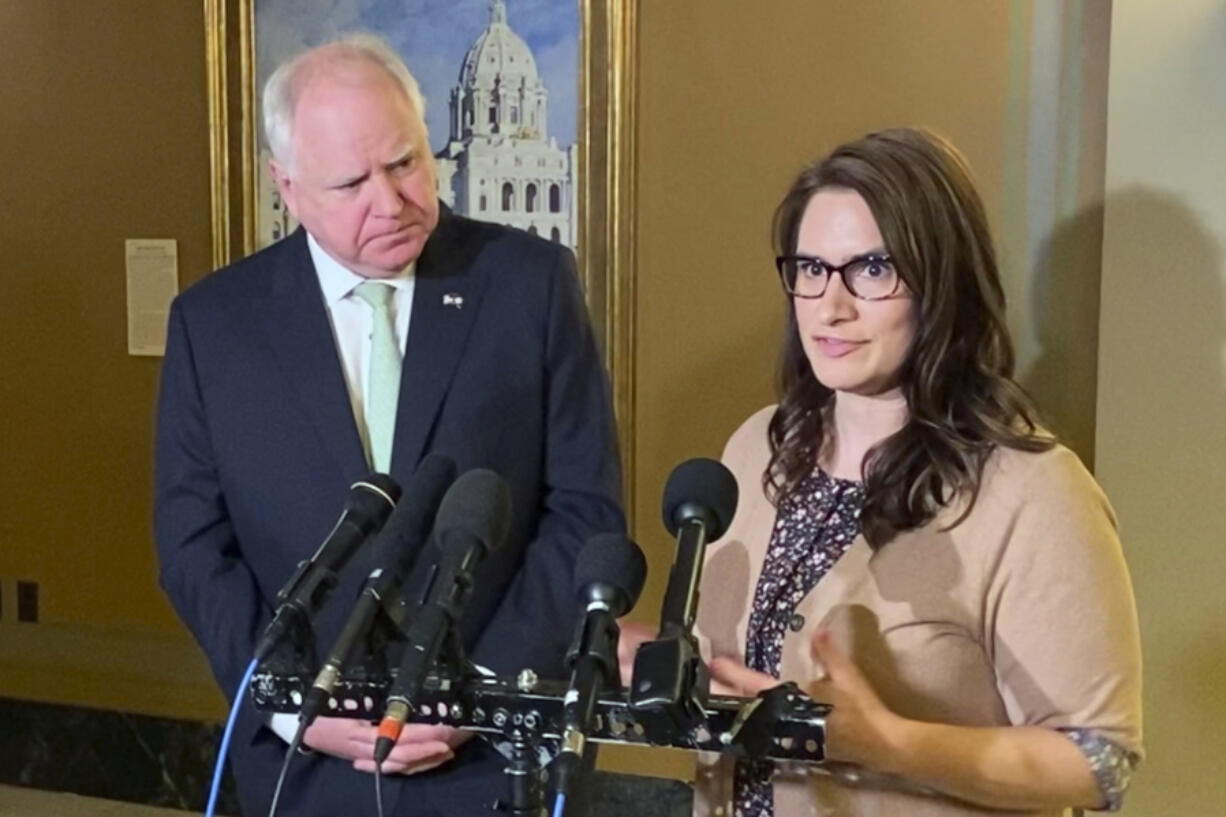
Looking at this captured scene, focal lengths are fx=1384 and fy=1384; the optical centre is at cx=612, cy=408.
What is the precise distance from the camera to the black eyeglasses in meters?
1.39

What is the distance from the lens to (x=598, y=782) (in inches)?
122

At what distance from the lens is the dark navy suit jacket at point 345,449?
1.81 metres

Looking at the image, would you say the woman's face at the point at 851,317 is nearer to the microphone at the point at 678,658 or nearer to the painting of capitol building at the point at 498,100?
the microphone at the point at 678,658

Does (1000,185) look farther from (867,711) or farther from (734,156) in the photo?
(867,711)

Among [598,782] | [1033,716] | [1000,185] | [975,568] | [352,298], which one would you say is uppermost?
[1000,185]

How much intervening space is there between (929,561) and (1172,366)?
1091mm

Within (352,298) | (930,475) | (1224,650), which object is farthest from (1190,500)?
(352,298)

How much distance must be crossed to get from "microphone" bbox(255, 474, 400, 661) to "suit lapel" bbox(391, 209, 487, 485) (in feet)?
2.07

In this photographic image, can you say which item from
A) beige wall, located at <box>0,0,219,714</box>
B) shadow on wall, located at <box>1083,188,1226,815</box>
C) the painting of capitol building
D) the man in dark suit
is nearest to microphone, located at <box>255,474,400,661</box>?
the man in dark suit

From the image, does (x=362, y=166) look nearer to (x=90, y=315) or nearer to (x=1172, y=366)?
(x=1172, y=366)

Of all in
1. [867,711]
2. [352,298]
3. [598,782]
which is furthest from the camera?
[598,782]

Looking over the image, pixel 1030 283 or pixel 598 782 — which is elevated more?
pixel 1030 283

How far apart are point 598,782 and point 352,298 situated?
159 cm

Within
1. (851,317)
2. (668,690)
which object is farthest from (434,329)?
(668,690)
